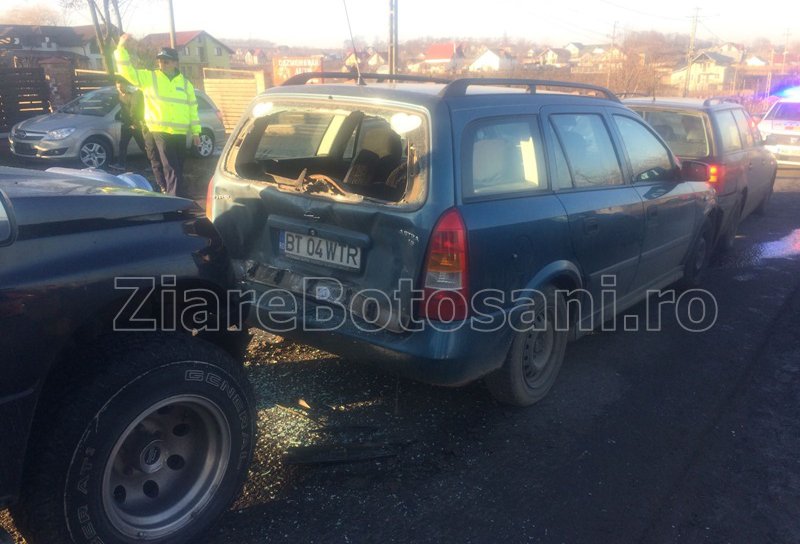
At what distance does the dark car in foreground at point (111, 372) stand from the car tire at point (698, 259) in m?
4.61

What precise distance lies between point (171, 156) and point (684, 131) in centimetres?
611

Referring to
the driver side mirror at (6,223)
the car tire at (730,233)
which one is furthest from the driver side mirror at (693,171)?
the driver side mirror at (6,223)

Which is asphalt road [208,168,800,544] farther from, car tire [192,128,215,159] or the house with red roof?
the house with red roof

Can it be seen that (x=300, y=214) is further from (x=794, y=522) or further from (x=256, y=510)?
(x=794, y=522)

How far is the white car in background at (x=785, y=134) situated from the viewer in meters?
14.0

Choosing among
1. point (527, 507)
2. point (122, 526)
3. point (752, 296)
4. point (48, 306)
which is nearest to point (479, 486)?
point (527, 507)

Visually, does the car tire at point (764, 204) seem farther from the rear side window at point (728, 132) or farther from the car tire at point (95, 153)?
the car tire at point (95, 153)

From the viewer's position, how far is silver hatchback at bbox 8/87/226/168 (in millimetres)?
12211

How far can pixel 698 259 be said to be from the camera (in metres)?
6.40

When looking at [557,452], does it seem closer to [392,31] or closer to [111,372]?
[111,372]

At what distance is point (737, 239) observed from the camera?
28.7ft

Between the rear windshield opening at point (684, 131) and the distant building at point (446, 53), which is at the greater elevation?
the rear windshield opening at point (684, 131)

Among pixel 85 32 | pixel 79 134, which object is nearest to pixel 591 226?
pixel 79 134

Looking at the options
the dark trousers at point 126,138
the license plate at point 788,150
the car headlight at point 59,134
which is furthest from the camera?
the license plate at point 788,150
